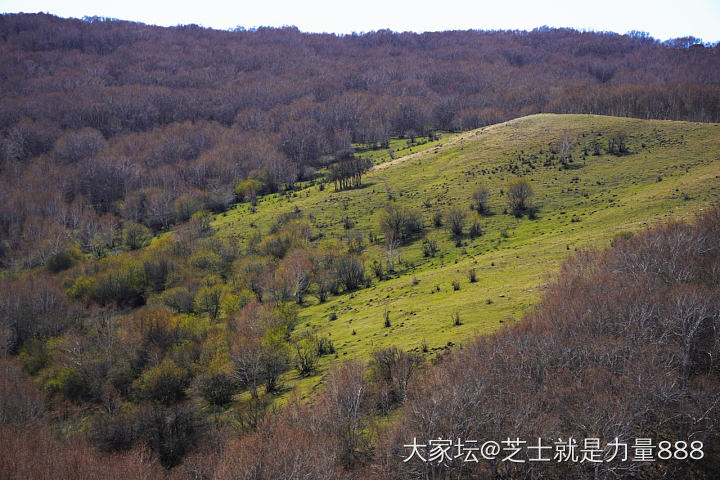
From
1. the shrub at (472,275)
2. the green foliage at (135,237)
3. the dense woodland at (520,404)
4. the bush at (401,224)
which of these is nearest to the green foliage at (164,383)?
the dense woodland at (520,404)

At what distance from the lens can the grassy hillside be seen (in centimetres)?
4450

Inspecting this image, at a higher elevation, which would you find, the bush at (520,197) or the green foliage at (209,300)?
the bush at (520,197)

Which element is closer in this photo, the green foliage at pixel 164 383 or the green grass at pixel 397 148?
the green foliage at pixel 164 383

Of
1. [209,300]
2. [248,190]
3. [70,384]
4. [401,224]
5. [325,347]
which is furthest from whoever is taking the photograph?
[248,190]

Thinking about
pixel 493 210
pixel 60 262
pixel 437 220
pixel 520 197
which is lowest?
pixel 60 262

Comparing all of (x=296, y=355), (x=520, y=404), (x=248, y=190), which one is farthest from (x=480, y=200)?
(x=248, y=190)

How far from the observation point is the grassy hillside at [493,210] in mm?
44500

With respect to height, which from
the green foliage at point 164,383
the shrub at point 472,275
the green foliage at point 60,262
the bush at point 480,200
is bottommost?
the green foliage at point 164,383

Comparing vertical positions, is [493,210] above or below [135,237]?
above

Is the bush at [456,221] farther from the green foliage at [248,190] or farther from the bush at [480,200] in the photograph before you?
the green foliage at [248,190]

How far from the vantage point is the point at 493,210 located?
3199 inches

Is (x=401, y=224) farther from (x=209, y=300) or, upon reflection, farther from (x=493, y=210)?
(x=209, y=300)

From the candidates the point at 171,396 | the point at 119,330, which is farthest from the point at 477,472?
the point at 119,330

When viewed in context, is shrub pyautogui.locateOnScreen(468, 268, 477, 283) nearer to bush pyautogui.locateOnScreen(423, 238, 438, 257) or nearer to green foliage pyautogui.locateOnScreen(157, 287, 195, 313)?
bush pyautogui.locateOnScreen(423, 238, 438, 257)
